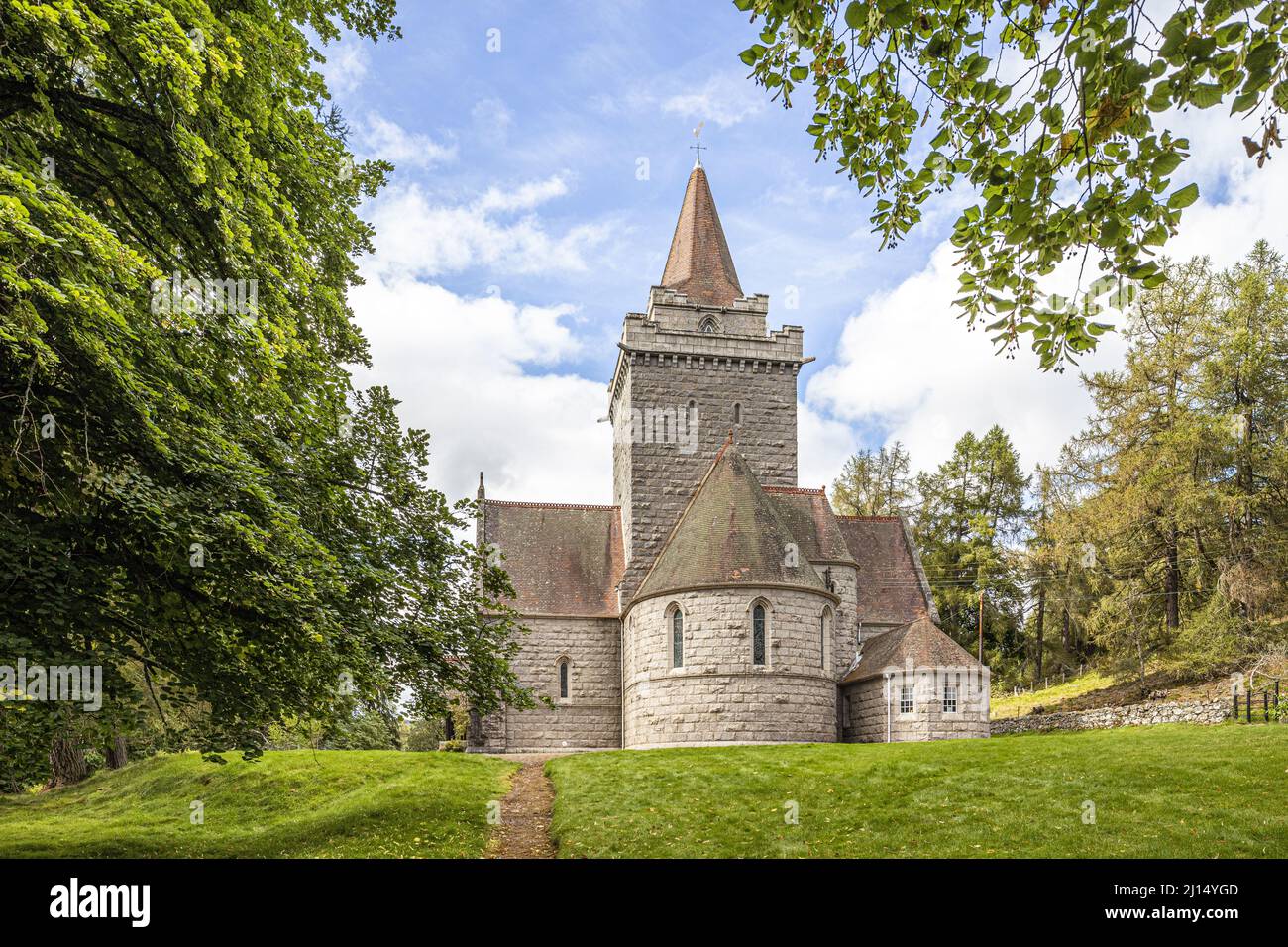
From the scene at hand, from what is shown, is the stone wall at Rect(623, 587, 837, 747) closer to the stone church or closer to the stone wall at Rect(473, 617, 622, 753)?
the stone church

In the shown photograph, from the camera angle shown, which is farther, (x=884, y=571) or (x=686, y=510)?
(x=884, y=571)

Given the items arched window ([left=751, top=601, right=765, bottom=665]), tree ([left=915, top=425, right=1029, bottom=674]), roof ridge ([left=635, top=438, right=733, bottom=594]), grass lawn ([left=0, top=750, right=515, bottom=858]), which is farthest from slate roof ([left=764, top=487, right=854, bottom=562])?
tree ([left=915, top=425, right=1029, bottom=674])

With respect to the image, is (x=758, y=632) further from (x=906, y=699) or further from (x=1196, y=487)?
(x=1196, y=487)

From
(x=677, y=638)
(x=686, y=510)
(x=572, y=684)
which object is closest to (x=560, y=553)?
(x=572, y=684)

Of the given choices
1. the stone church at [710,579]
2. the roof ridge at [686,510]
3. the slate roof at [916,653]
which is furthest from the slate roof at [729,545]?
the slate roof at [916,653]

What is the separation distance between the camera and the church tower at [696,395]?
33562mm

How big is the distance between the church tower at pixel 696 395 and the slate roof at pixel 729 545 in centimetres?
342

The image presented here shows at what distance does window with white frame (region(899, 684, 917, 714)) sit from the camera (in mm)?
26164

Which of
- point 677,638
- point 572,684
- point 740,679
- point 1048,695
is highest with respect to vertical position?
point 677,638

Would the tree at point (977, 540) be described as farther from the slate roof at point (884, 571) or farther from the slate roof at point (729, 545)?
A: the slate roof at point (729, 545)

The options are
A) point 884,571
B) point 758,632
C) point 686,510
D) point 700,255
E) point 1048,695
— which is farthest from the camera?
point 1048,695

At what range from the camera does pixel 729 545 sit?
27391mm

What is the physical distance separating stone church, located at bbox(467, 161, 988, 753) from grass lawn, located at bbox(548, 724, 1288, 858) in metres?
6.44

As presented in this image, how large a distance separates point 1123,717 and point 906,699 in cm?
657
